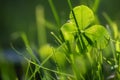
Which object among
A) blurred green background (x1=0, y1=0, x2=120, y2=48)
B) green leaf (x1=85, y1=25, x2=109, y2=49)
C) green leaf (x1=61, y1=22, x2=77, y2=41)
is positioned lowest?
blurred green background (x1=0, y1=0, x2=120, y2=48)

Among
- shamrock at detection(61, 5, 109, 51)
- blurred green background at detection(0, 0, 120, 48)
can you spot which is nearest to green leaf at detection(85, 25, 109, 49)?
shamrock at detection(61, 5, 109, 51)

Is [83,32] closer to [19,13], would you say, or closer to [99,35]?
[99,35]

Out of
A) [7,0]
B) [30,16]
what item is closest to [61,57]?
[30,16]

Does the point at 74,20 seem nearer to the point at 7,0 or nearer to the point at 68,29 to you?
the point at 68,29

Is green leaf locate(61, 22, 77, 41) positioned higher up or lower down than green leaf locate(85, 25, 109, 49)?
higher up

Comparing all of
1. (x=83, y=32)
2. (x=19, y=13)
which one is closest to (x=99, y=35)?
(x=83, y=32)

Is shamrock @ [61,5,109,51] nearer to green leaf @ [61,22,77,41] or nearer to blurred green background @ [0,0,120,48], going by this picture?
green leaf @ [61,22,77,41]

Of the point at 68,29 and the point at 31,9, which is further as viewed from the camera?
the point at 31,9

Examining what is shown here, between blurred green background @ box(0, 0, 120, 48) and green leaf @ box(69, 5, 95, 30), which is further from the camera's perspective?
blurred green background @ box(0, 0, 120, 48)
